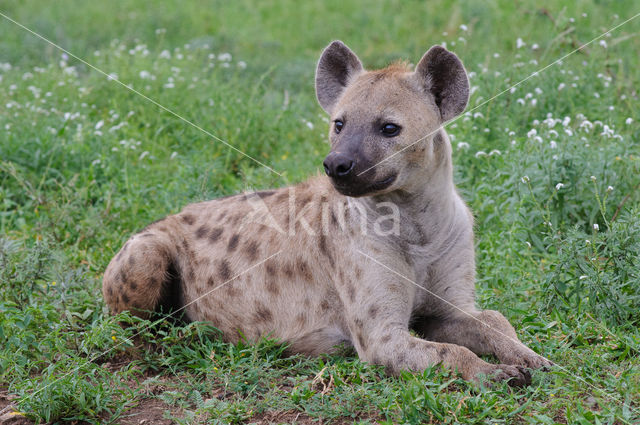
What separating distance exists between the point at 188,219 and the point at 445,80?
1489mm

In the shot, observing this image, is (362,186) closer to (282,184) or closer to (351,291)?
(351,291)

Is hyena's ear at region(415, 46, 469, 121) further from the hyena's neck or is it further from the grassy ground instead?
the grassy ground

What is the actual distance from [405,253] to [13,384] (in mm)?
1733

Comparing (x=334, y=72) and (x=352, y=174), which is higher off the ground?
(x=334, y=72)

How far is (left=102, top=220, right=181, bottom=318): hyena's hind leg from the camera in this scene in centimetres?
394

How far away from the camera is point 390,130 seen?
11.2 feet

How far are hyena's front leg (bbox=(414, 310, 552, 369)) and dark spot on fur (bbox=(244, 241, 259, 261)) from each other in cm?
82

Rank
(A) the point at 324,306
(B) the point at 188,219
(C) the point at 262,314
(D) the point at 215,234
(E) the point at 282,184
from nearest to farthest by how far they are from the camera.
A: 1. (A) the point at 324,306
2. (C) the point at 262,314
3. (D) the point at 215,234
4. (B) the point at 188,219
5. (E) the point at 282,184

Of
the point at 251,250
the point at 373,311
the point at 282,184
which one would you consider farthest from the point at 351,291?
the point at 282,184

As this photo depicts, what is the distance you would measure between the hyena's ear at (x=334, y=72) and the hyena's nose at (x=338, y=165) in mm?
752

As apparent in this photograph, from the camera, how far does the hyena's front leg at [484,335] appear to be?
332cm

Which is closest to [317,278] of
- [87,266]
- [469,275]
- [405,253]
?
[405,253]

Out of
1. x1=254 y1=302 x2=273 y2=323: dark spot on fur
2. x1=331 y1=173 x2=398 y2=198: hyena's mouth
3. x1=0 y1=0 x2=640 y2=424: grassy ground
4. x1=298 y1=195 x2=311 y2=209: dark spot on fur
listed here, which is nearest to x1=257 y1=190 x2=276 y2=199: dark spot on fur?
x1=298 y1=195 x2=311 y2=209: dark spot on fur

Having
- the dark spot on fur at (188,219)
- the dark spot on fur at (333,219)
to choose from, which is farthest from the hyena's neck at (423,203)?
the dark spot on fur at (188,219)
